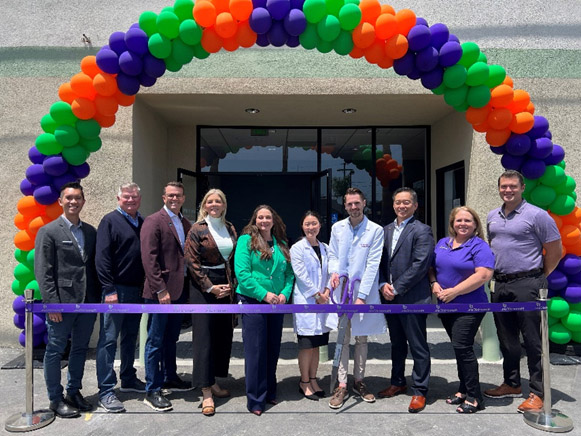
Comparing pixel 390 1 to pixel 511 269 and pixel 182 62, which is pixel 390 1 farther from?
pixel 511 269

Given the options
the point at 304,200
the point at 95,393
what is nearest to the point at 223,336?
the point at 95,393

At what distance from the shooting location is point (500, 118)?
182 inches

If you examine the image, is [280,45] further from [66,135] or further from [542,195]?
[542,195]

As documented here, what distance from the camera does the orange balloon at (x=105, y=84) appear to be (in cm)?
450

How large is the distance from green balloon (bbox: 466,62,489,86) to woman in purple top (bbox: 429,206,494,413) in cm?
149

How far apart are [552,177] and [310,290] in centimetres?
295

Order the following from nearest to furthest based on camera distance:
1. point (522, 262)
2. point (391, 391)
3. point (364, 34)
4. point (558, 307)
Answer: point (522, 262) < point (391, 391) < point (364, 34) < point (558, 307)

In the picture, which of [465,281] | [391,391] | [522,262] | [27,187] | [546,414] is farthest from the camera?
[27,187]

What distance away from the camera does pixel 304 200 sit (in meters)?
13.5

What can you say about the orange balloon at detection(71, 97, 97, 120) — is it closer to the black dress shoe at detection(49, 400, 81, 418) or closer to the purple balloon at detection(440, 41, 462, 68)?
the black dress shoe at detection(49, 400, 81, 418)

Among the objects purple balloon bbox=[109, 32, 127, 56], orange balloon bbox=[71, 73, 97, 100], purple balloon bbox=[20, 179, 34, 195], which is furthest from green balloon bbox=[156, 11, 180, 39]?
purple balloon bbox=[20, 179, 34, 195]

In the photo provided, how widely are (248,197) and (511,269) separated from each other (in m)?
10.2

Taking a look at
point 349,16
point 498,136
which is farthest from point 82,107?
point 498,136

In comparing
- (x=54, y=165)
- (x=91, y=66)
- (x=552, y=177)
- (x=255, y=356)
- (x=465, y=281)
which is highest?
(x=91, y=66)
